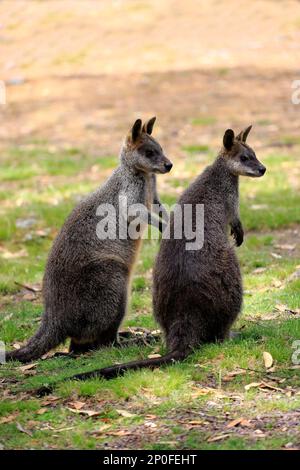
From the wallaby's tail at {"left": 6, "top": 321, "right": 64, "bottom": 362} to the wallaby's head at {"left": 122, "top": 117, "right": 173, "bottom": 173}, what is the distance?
5.43ft

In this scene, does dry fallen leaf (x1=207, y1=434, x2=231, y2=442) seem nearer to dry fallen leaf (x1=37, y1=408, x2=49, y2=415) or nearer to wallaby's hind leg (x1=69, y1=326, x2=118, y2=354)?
dry fallen leaf (x1=37, y1=408, x2=49, y2=415)

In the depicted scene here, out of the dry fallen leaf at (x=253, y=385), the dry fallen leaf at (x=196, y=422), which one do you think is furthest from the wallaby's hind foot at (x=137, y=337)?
the dry fallen leaf at (x=196, y=422)

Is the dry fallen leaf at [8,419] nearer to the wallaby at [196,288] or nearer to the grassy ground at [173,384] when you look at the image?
the grassy ground at [173,384]

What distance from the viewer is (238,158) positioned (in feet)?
24.0

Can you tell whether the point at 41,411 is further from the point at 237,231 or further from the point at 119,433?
the point at 237,231

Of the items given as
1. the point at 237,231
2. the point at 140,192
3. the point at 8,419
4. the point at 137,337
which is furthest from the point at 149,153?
the point at 8,419

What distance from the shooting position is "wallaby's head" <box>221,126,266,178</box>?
23.8 ft

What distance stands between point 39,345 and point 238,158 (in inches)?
87.5

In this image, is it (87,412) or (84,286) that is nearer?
(87,412)

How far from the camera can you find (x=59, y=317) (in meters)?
6.87

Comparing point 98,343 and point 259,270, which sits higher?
point 259,270

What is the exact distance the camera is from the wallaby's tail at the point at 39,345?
684 centimetres

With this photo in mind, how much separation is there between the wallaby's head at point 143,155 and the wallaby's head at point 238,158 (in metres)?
0.56

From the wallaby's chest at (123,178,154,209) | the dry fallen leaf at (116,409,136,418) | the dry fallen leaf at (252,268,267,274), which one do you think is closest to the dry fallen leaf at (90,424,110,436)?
the dry fallen leaf at (116,409,136,418)
